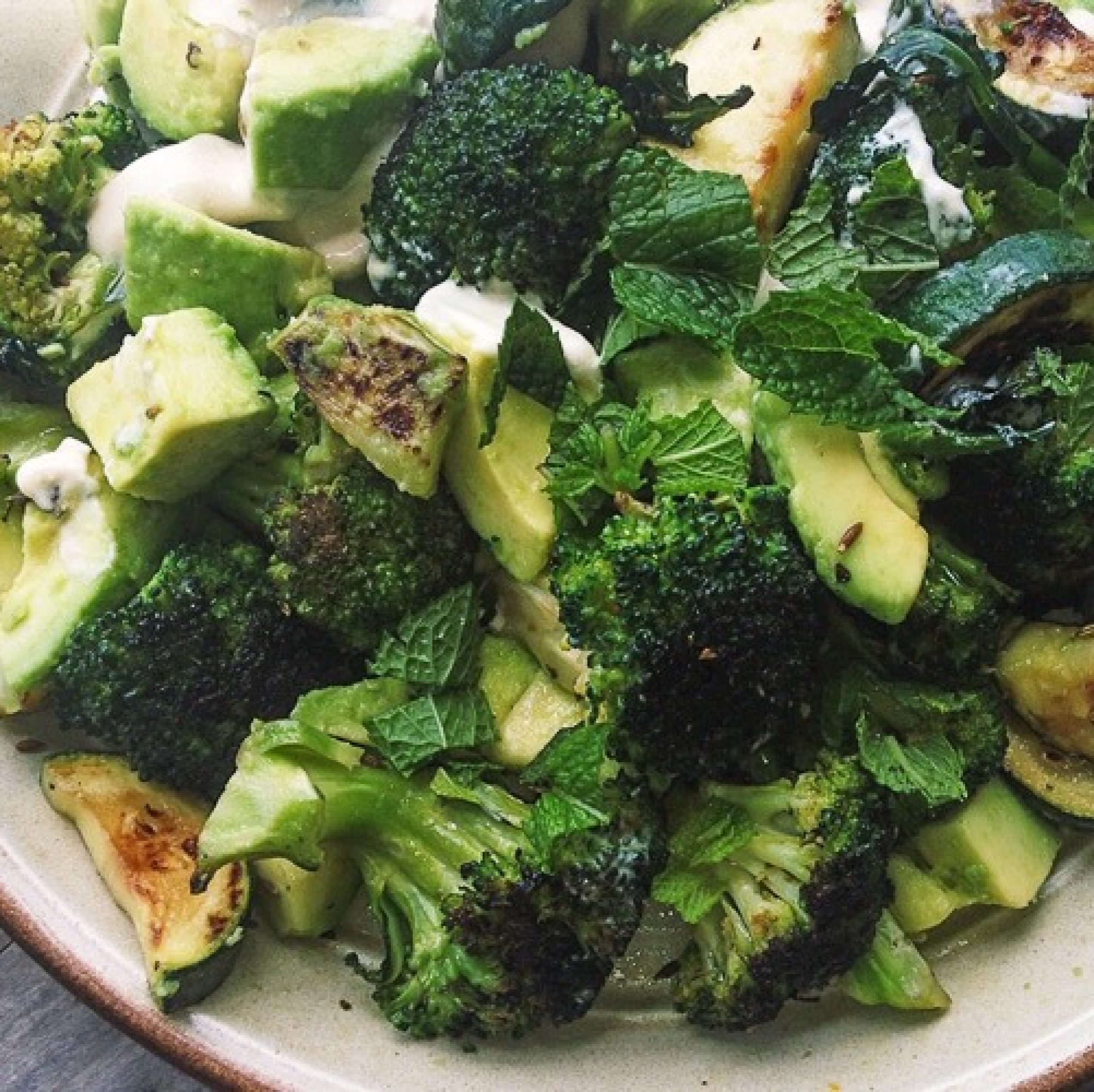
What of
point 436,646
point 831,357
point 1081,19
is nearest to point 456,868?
point 436,646

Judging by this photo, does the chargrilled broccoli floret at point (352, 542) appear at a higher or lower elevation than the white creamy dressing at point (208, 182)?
lower

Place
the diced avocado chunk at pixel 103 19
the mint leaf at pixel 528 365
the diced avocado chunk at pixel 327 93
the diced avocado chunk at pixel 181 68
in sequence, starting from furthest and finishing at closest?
the diced avocado chunk at pixel 103 19 < the diced avocado chunk at pixel 181 68 < the diced avocado chunk at pixel 327 93 < the mint leaf at pixel 528 365

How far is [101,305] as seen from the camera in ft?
6.55

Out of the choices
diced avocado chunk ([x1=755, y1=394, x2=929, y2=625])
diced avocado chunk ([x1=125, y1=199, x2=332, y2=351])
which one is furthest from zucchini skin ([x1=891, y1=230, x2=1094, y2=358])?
diced avocado chunk ([x1=125, y1=199, x2=332, y2=351])

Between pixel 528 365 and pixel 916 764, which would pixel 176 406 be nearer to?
pixel 528 365

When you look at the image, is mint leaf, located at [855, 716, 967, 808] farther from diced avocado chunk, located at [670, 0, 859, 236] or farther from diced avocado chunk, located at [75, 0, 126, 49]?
diced avocado chunk, located at [75, 0, 126, 49]

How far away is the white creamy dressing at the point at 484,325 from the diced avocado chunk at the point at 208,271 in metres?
0.20

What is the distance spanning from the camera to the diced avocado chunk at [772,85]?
1846 mm

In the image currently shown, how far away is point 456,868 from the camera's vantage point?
1.79 metres

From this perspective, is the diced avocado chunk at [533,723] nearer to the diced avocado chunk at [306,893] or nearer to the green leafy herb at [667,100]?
the diced avocado chunk at [306,893]

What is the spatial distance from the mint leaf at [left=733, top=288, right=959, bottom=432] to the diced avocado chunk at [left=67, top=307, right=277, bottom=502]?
2.05ft

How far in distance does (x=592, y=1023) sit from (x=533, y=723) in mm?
421

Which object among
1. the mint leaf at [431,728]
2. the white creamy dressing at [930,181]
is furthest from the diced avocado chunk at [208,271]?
the white creamy dressing at [930,181]

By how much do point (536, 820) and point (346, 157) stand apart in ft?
3.02
